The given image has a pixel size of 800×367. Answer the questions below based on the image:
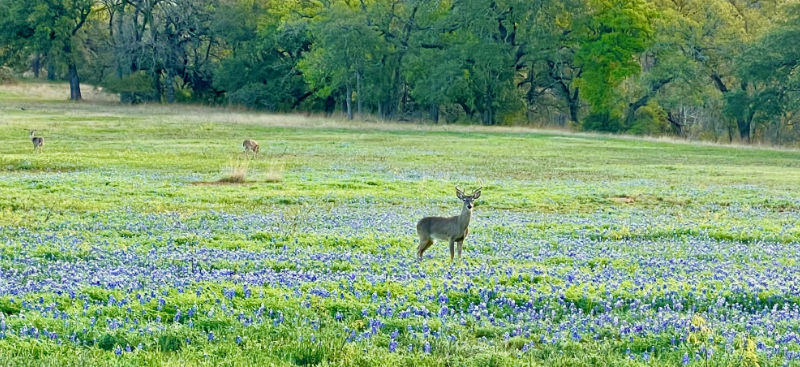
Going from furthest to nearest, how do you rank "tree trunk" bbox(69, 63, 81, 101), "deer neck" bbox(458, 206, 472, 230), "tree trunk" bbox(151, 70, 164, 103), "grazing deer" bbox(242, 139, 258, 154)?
"tree trunk" bbox(151, 70, 164, 103) < "tree trunk" bbox(69, 63, 81, 101) < "grazing deer" bbox(242, 139, 258, 154) < "deer neck" bbox(458, 206, 472, 230)

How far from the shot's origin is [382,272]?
1111 cm

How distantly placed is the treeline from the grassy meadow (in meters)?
48.6

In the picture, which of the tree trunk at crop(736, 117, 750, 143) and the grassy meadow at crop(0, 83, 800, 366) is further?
the tree trunk at crop(736, 117, 750, 143)

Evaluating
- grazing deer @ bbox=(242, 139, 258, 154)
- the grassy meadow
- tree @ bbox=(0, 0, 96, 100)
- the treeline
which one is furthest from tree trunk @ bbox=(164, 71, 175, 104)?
the grassy meadow

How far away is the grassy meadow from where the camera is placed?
24.5 feet

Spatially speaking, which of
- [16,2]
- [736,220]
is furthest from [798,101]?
[16,2]

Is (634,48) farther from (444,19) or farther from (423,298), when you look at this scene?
(423,298)

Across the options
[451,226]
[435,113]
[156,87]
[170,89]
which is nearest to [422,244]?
[451,226]

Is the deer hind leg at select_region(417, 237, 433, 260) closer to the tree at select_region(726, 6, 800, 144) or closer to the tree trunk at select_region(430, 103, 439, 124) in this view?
the tree at select_region(726, 6, 800, 144)

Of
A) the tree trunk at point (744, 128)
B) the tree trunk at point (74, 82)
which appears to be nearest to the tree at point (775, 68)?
the tree trunk at point (744, 128)

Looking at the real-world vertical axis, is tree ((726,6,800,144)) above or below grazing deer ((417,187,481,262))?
above

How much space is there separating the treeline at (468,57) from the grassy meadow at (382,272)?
48.6m

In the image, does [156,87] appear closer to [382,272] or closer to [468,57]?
[468,57]

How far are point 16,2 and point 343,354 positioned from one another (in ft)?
344
